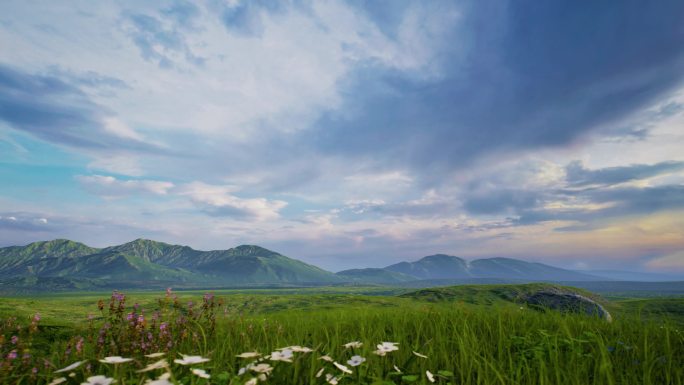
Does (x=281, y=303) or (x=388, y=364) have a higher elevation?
(x=388, y=364)

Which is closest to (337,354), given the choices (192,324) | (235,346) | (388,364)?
(388,364)

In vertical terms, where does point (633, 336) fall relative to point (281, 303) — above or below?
above

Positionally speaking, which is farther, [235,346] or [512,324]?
[512,324]

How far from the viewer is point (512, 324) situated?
8.20m

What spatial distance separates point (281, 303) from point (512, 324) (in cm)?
4128

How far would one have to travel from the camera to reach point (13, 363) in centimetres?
533

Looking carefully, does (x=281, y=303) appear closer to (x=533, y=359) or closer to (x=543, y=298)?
(x=543, y=298)

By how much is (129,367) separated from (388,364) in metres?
→ 3.59

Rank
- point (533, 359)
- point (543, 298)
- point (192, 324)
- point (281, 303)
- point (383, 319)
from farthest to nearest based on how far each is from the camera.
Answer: point (281, 303), point (543, 298), point (383, 319), point (192, 324), point (533, 359)

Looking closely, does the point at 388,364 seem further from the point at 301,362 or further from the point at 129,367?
the point at 129,367

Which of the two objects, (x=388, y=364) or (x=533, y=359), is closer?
(x=388, y=364)

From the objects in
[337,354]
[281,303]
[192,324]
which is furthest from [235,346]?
[281,303]

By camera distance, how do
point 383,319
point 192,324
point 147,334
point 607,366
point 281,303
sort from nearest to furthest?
point 607,366, point 147,334, point 192,324, point 383,319, point 281,303

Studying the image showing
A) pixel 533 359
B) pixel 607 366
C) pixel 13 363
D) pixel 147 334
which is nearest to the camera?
pixel 607 366
